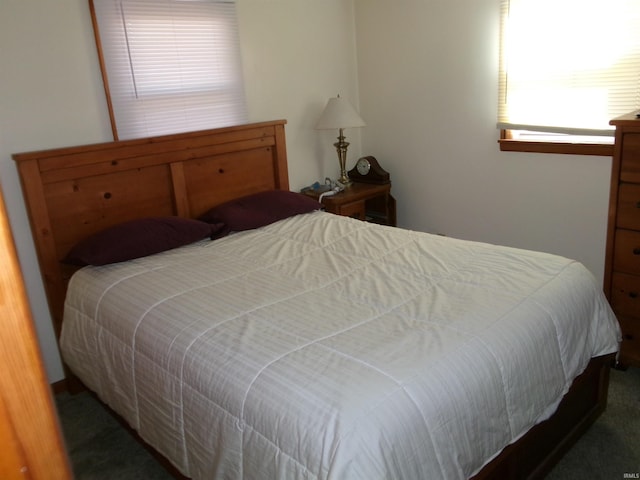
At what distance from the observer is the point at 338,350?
62.5 inches

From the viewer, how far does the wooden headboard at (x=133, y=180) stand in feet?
8.52

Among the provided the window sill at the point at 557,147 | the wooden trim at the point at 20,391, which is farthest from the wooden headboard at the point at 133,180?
the wooden trim at the point at 20,391

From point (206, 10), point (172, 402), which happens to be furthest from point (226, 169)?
point (172, 402)

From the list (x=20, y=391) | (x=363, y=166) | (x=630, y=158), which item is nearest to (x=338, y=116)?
(x=363, y=166)

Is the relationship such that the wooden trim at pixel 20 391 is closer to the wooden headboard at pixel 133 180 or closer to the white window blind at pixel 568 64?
the wooden headboard at pixel 133 180

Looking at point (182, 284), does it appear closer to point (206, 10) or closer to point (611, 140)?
point (206, 10)

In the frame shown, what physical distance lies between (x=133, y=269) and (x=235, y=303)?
27.4 inches

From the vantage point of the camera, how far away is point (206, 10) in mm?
3111

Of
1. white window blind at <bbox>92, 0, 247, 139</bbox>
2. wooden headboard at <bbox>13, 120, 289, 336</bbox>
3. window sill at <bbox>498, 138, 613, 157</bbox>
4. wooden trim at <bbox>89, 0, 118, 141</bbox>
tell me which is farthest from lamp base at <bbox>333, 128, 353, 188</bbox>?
wooden trim at <bbox>89, 0, 118, 141</bbox>

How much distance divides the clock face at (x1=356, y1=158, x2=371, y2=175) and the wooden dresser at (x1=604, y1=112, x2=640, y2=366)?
1808 mm

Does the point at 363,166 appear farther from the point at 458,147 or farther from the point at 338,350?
the point at 338,350

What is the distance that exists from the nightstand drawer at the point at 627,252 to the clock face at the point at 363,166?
1853mm

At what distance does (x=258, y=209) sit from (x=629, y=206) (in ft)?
6.08

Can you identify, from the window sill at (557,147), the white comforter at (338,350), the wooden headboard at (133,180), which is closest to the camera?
the white comforter at (338,350)
